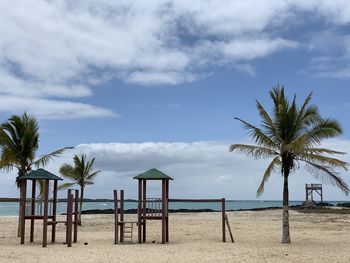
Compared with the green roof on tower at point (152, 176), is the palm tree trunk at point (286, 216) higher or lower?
lower

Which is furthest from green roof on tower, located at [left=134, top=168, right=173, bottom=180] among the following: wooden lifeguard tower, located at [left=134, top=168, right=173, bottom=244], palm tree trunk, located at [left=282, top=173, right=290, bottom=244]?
palm tree trunk, located at [left=282, top=173, right=290, bottom=244]

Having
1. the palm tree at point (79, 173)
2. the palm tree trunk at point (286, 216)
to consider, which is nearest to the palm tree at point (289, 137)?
the palm tree trunk at point (286, 216)

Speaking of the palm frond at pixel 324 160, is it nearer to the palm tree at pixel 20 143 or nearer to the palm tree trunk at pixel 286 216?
the palm tree trunk at pixel 286 216

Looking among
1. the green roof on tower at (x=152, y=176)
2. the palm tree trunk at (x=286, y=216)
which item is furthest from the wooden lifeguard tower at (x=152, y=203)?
the palm tree trunk at (x=286, y=216)

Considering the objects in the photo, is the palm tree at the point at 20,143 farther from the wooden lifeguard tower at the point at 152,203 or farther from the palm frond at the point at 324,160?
the palm frond at the point at 324,160

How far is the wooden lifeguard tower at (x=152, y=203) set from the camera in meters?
20.0

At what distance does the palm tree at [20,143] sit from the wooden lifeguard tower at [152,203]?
6189 mm

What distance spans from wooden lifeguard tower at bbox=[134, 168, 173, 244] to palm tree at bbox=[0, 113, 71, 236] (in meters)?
6.19

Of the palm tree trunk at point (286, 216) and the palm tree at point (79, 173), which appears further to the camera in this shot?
the palm tree at point (79, 173)

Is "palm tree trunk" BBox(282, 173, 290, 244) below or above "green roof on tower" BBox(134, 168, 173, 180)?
below

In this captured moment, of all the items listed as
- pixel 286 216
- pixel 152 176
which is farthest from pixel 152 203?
pixel 286 216

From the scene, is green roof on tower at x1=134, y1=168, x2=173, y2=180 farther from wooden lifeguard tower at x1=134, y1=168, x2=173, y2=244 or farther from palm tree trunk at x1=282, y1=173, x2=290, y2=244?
palm tree trunk at x1=282, y1=173, x2=290, y2=244

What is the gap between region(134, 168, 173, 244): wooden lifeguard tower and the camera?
2002cm

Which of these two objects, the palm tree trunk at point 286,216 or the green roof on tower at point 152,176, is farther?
the green roof on tower at point 152,176
